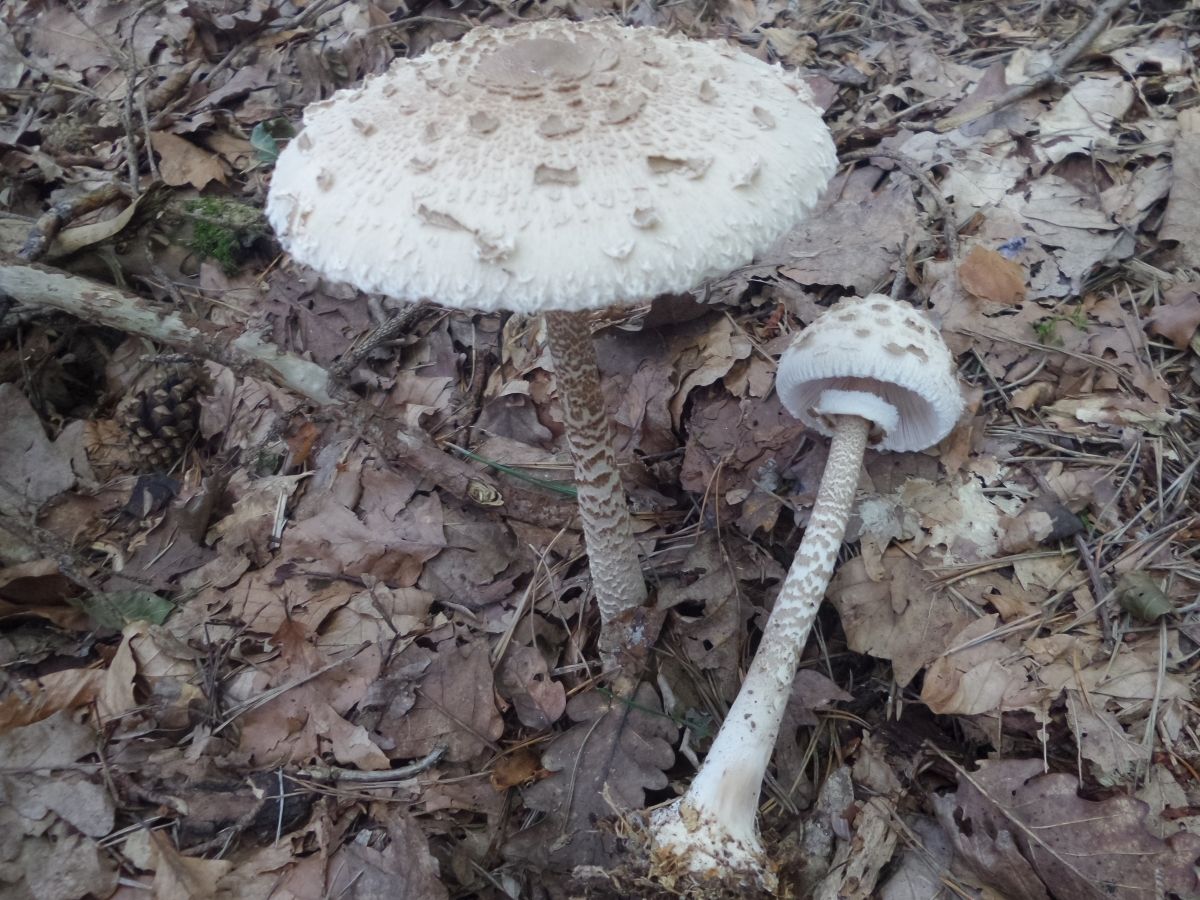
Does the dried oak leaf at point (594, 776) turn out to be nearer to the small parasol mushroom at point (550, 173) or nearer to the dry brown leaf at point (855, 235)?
the small parasol mushroom at point (550, 173)

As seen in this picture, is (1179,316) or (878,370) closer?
(878,370)

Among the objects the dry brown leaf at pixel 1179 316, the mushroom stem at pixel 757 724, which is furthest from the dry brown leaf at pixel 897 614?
the dry brown leaf at pixel 1179 316

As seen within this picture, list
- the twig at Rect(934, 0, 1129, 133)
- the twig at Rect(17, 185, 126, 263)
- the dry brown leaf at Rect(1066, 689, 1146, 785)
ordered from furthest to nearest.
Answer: the twig at Rect(934, 0, 1129, 133)
the twig at Rect(17, 185, 126, 263)
the dry brown leaf at Rect(1066, 689, 1146, 785)

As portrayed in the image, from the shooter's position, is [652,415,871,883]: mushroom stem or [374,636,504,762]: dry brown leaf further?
[374,636,504,762]: dry brown leaf

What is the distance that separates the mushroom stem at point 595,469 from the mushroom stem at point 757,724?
2.13ft

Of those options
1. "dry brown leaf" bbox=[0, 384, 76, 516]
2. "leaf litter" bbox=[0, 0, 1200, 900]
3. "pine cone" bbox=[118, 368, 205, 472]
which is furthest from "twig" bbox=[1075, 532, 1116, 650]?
"dry brown leaf" bbox=[0, 384, 76, 516]

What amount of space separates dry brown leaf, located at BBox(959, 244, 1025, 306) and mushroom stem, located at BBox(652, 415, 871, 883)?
52.3 inches

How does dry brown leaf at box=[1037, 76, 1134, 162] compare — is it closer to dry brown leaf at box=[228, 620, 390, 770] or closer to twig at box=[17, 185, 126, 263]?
dry brown leaf at box=[228, 620, 390, 770]

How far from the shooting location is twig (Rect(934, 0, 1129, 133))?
468 cm

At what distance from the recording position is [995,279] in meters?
3.92

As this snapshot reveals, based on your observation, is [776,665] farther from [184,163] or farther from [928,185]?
[184,163]

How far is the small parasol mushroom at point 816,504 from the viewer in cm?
261

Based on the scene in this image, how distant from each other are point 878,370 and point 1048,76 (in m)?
3.24

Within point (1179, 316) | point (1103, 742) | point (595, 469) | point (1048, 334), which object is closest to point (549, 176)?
point (595, 469)
